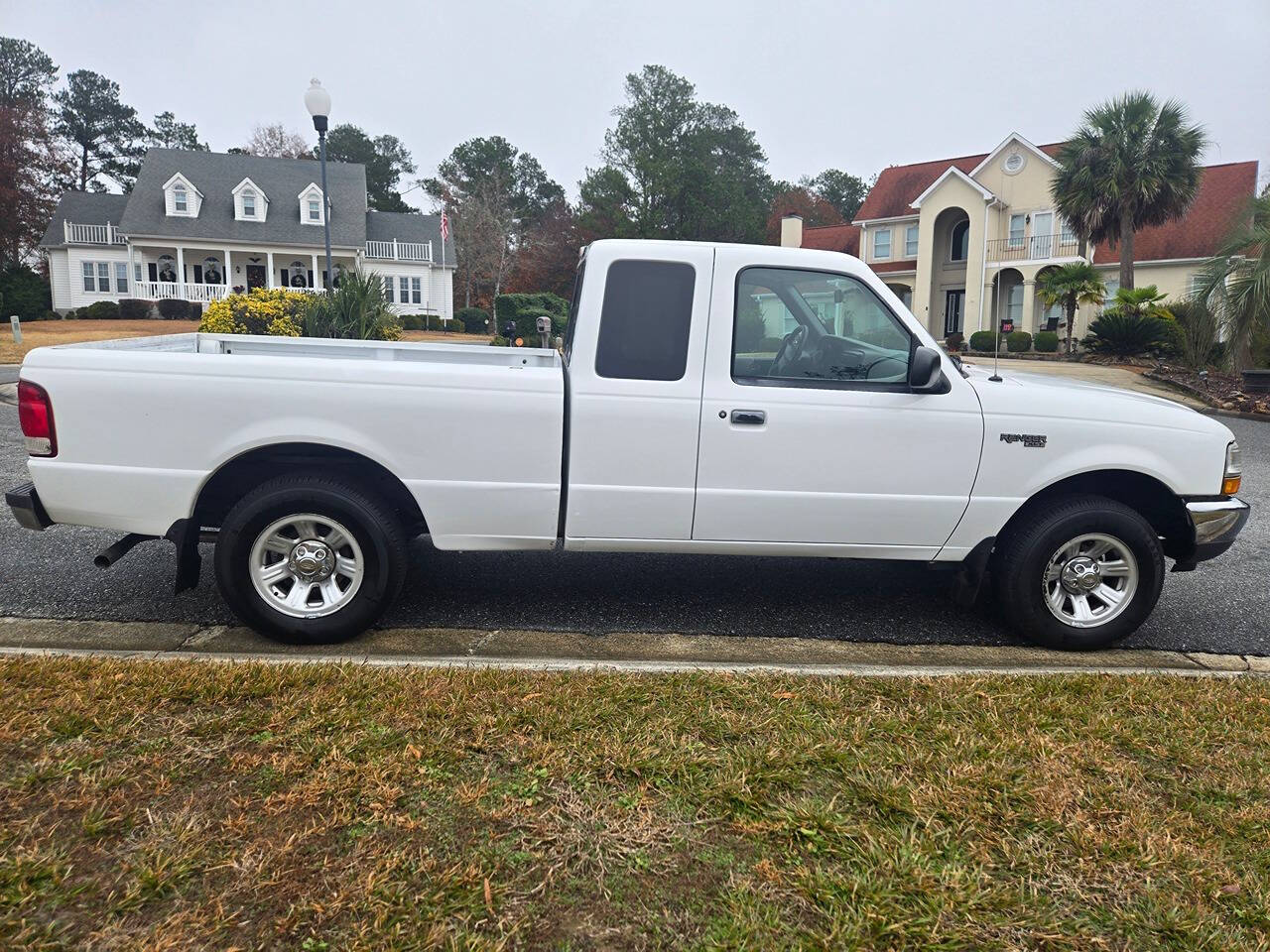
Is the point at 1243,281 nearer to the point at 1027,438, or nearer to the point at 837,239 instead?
the point at 1027,438

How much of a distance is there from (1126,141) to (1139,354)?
728 centimetres

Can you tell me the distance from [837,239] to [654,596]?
4114 centimetres

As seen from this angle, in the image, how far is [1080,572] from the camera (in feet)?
15.5

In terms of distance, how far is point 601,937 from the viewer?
2354 millimetres

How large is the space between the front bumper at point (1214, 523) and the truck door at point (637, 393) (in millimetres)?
2618

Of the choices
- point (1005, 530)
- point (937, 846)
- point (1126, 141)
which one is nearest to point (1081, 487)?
point (1005, 530)

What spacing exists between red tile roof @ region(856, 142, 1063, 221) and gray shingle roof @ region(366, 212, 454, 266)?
70.1ft

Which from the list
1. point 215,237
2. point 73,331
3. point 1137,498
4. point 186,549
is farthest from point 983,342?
point 215,237

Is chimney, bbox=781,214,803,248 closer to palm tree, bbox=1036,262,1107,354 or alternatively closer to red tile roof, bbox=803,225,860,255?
palm tree, bbox=1036,262,1107,354

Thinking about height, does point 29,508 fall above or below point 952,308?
below

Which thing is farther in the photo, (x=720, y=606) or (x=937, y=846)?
(x=720, y=606)

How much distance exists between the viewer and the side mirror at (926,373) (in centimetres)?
439

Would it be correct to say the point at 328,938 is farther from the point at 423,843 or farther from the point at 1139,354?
the point at 1139,354

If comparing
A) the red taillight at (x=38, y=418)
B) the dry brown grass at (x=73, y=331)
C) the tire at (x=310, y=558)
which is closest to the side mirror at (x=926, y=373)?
the tire at (x=310, y=558)
